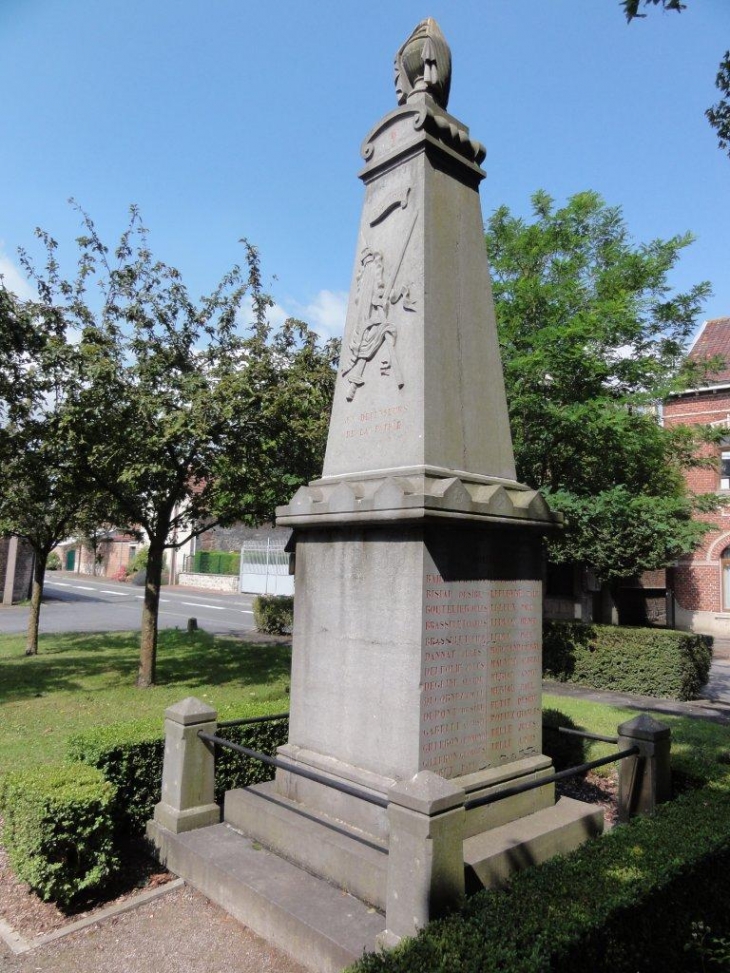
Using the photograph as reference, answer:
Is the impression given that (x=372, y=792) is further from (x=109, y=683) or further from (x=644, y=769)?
(x=109, y=683)

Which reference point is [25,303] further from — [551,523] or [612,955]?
[612,955]

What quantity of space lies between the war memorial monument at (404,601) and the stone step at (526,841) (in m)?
0.02

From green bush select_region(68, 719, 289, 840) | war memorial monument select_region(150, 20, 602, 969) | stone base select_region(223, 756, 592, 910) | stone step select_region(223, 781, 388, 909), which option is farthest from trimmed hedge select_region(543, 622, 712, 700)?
stone step select_region(223, 781, 388, 909)

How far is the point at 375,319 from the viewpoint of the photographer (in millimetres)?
5699

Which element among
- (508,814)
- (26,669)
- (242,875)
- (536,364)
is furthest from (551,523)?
(26,669)

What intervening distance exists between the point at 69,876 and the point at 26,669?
40.4ft

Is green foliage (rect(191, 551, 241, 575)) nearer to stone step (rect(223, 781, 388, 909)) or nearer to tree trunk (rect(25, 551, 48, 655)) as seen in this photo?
tree trunk (rect(25, 551, 48, 655))

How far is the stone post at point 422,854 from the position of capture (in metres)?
3.55

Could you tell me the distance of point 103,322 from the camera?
45.3 ft

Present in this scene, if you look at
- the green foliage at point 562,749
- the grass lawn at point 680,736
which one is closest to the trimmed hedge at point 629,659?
the grass lawn at point 680,736

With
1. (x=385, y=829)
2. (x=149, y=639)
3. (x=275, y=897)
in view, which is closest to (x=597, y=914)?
(x=385, y=829)

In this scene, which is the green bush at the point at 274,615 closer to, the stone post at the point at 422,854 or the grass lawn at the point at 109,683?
the grass lawn at the point at 109,683

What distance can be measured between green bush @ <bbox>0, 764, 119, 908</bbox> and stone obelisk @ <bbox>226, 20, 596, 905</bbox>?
110 centimetres

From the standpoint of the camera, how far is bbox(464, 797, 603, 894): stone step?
14.4 ft
